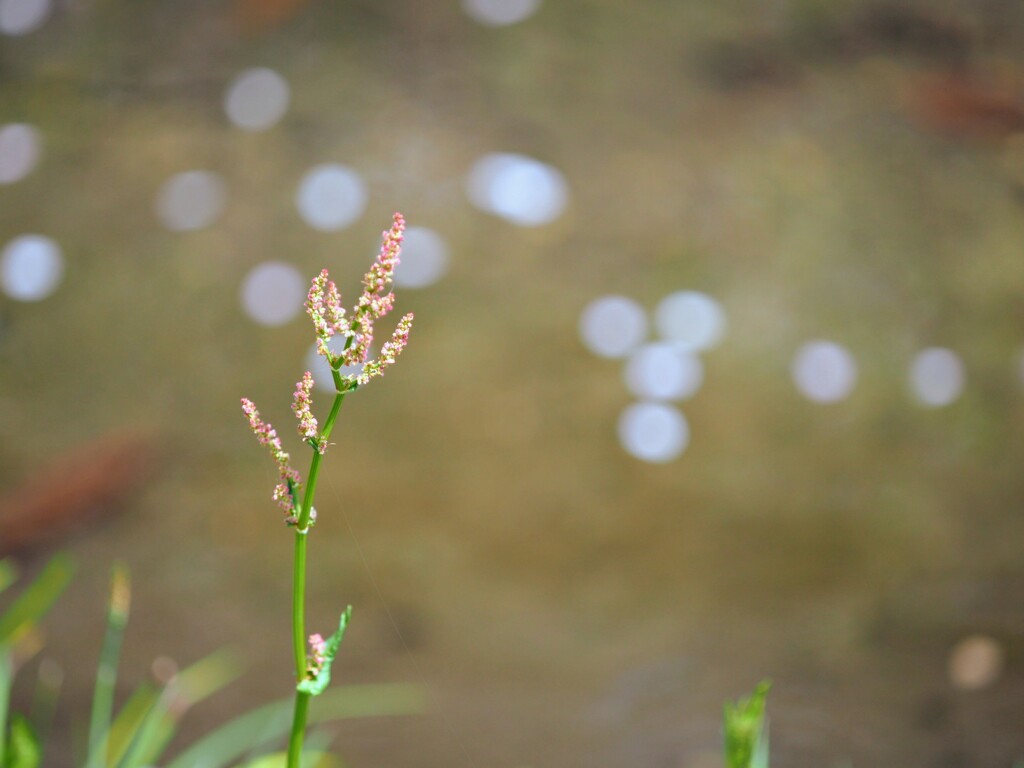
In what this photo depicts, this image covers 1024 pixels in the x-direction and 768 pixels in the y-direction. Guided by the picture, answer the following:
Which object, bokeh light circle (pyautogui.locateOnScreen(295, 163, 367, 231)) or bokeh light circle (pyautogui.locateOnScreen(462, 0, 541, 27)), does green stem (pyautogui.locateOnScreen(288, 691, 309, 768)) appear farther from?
bokeh light circle (pyautogui.locateOnScreen(462, 0, 541, 27))

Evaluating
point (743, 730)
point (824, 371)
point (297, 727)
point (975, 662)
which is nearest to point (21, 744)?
point (297, 727)

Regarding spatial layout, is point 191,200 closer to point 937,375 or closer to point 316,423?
point 937,375

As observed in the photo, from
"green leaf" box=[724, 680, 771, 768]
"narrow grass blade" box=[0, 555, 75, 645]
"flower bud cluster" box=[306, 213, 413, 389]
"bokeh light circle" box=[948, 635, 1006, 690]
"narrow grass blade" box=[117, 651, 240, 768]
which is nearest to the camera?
"flower bud cluster" box=[306, 213, 413, 389]

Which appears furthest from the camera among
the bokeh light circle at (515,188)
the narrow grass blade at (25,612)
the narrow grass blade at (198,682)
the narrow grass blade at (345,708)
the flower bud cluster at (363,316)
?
the bokeh light circle at (515,188)

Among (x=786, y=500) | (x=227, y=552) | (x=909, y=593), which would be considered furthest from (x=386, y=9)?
(x=909, y=593)

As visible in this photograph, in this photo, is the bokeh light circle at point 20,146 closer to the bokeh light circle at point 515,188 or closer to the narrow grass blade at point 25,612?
the bokeh light circle at point 515,188

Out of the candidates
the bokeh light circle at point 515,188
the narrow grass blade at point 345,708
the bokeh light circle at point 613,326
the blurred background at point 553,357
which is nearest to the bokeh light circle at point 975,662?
the blurred background at point 553,357

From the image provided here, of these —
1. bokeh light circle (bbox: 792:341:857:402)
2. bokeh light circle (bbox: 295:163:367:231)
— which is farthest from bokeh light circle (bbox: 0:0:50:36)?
bokeh light circle (bbox: 792:341:857:402)
